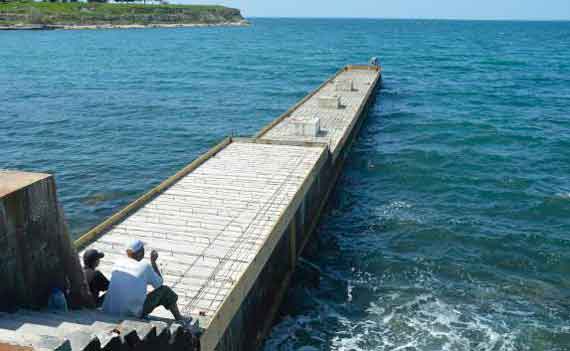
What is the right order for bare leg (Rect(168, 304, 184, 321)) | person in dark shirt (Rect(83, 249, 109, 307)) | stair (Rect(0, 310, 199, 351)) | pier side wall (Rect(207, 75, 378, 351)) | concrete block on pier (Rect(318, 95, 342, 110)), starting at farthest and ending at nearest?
1. concrete block on pier (Rect(318, 95, 342, 110))
2. pier side wall (Rect(207, 75, 378, 351))
3. person in dark shirt (Rect(83, 249, 109, 307))
4. bare leg (Rect(168, 304, 184, 321))
5. stair (Rect(0, 310, 199, 351))

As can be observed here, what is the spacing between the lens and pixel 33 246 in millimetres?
7043

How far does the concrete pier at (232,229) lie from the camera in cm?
1030

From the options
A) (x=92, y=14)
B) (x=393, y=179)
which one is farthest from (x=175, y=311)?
(x=92, y=14)

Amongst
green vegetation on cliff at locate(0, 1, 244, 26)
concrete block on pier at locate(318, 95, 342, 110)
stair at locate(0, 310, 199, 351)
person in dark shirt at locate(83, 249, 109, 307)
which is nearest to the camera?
stair at locate(0, 310, 199, 351)

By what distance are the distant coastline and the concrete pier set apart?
122219mm

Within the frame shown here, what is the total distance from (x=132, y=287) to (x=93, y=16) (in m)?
149

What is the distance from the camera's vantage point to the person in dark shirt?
27.4 ft

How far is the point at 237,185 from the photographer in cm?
1589

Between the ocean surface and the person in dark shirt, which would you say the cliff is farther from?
the person in dark shirt

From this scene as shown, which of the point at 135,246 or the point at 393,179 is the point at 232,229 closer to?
the point at 135,246

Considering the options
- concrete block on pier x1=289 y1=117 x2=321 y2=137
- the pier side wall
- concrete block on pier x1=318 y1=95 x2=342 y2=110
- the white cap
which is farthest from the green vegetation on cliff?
the white cap

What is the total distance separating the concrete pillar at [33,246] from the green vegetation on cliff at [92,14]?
133 m

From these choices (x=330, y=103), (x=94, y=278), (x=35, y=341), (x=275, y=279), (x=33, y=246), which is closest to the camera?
(x=35, y=341)

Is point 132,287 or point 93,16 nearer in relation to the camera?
point 132,287
